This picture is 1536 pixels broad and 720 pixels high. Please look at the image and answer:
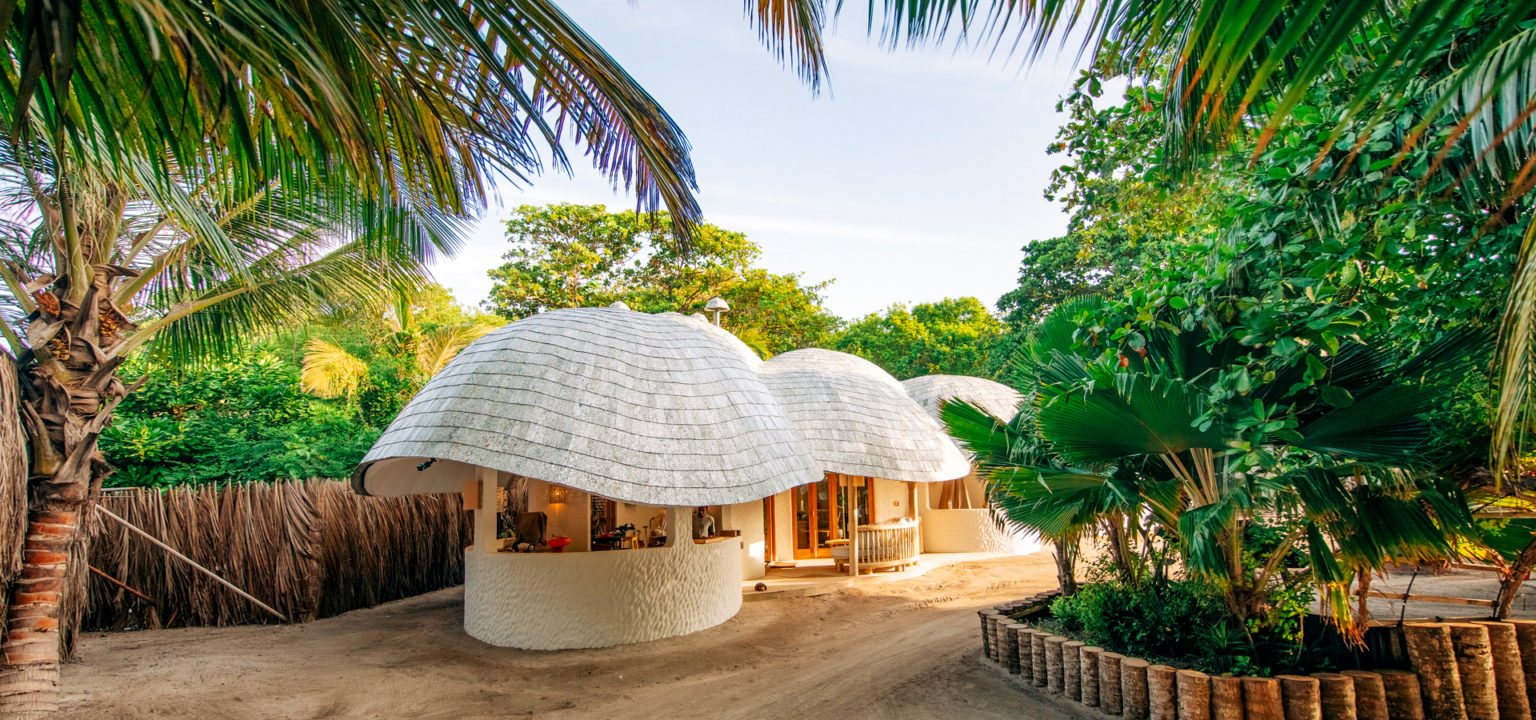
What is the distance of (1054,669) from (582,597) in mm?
5450

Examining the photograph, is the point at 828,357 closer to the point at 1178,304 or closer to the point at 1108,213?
the point at 1108,213

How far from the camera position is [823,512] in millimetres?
15656

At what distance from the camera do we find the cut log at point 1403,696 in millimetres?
5636

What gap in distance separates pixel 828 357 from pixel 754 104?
10.9m

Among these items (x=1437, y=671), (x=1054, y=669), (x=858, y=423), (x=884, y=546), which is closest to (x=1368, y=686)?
(x=1437, y=671)

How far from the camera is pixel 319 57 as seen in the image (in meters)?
2.15

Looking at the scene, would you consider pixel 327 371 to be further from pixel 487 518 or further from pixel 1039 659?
pixel 1039 659

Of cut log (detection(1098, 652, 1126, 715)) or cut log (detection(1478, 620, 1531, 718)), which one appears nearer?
cut log (detection(1478, 620, 1531, 718))

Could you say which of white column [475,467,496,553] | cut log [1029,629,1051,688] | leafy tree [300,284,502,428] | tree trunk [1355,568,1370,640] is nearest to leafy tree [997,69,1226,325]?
tree trunk [1355,568,1370,640]

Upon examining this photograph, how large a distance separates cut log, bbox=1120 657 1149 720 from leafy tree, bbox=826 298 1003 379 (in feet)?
77.4

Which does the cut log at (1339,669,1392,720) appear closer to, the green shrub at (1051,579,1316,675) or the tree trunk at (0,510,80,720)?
the green shrub at (1051,579,1316,675)

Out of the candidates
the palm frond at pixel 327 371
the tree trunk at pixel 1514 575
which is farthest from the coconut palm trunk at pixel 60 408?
the tree trunk at pixel 1514 575

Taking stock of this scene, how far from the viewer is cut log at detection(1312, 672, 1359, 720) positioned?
5.41 meters

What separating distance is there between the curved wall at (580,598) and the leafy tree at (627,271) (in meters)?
15.6
